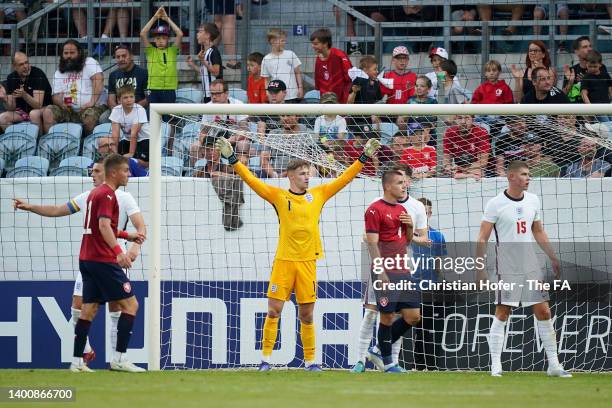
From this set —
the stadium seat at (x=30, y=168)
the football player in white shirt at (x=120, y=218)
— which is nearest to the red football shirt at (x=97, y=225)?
Answer: the football player in white shirt at (x=120, y=218)

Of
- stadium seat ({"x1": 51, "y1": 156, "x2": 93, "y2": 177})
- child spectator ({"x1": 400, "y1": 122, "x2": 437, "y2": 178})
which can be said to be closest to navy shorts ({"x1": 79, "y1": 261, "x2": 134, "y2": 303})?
stadium seat ({"x1": 51, "y1": 156, "x2": 93, "y2": 177})

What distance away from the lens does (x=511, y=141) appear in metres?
11.9

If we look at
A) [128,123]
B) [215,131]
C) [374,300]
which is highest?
[128,123]

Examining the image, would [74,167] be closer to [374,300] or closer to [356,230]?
[356,230]

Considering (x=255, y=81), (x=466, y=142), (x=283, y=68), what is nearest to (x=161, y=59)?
(x=255, y=81)

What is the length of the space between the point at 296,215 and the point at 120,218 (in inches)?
80.6

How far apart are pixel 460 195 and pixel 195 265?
9.87 ft

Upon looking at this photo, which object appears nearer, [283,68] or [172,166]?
[172,166]

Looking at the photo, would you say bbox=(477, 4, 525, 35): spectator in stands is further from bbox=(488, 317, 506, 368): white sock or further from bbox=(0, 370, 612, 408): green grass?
bbox=(0, 370, 612, 408): green grass

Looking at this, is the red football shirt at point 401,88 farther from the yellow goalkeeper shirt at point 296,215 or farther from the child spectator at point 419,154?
the yellow goalkeeper shirt at point 296,215

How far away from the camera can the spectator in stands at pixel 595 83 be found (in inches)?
520

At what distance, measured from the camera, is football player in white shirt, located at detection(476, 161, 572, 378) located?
10.4 metres

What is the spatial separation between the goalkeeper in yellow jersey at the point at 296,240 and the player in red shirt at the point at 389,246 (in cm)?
42

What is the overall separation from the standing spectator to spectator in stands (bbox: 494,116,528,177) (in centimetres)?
426
